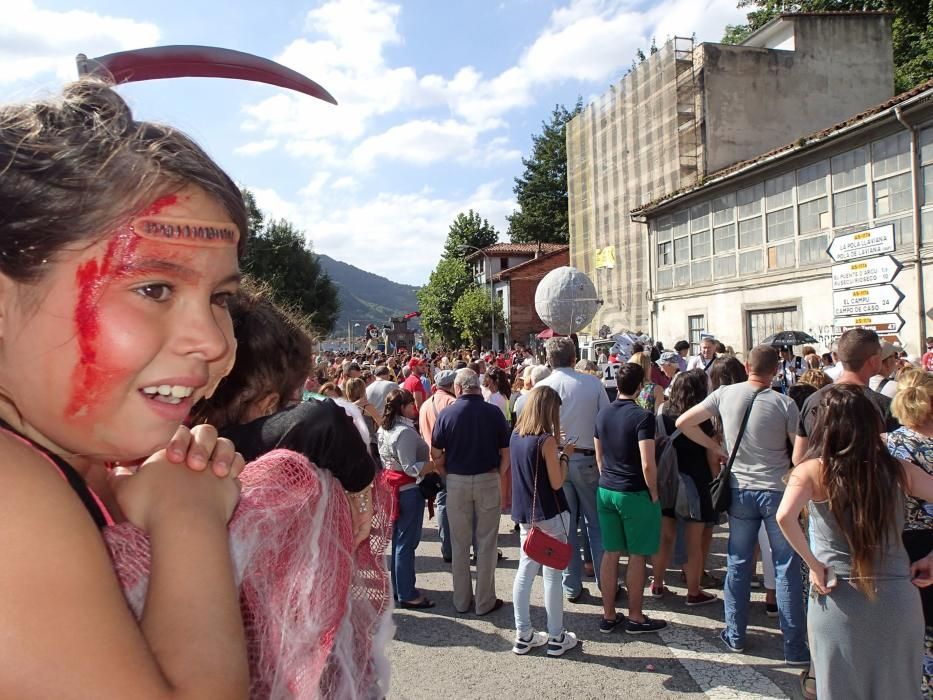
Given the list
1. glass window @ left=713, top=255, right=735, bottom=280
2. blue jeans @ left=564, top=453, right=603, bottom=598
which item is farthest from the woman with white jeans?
glass window @ left=713, top=255, right=735, bottom=280

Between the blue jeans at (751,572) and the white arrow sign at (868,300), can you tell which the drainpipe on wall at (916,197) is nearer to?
the white arrow sign at (868,300)

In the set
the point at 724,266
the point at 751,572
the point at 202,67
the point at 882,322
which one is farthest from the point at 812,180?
the point at 202,67

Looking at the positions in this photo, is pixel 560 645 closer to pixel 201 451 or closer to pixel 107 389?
pixel 201 451

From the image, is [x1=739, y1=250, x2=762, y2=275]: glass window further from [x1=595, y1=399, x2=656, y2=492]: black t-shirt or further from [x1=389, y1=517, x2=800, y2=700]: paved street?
[x1=595, y1=399, x2=656, y2=492]: black t-shirt

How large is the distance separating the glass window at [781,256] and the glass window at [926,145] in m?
4.26

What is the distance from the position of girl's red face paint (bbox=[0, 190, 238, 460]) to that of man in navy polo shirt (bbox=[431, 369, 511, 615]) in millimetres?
4713

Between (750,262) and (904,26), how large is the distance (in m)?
15.4

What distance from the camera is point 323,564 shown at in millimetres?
1099

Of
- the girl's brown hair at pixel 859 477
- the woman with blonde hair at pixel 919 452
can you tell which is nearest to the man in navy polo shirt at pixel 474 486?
the girl's brown hair at pixel 859 477

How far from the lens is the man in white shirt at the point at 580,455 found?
5.91 metres

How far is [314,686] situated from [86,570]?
0.48m

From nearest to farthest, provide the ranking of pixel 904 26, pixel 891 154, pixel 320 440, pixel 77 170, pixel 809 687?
pixel 77 170 < pixel 320 440 < pixel 809 687 < pixel 891 154 < pixel 904 26

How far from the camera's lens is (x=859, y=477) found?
3111mm

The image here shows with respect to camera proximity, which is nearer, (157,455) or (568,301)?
(157,455)
